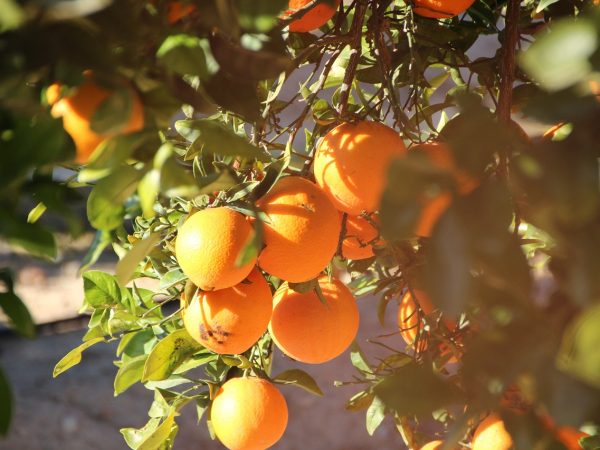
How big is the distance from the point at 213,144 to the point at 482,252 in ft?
0.51

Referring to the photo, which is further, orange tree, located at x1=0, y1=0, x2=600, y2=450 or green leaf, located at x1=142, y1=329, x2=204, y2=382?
green leaf, located at x1=142, y1=329, x2=204, y2=382

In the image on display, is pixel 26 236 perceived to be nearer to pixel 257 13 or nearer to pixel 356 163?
pixel 257 13

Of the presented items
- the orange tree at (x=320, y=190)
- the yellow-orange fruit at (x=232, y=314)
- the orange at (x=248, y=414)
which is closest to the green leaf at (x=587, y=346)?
the orange tree at (x=320, y=190)

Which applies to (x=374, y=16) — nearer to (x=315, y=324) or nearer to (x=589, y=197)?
(x=315, y=324)

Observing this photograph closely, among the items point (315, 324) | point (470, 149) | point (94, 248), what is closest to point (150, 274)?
point (315, 324)

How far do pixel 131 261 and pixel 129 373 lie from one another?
27 cm

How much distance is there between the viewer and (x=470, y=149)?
0.93ft

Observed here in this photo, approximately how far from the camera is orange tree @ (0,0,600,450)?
27 cm

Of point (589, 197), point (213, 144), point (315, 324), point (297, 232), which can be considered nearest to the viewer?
point (589, 197)

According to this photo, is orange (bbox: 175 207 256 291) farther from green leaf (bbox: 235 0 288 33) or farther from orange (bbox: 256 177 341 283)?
green leaf (bbox: 235 0 288 33)

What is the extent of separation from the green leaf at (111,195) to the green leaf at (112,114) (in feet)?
0.11

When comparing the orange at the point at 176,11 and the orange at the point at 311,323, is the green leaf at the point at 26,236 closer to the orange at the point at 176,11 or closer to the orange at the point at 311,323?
the orange at the point at 176,11

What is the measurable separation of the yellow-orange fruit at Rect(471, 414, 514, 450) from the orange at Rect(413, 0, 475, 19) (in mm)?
287

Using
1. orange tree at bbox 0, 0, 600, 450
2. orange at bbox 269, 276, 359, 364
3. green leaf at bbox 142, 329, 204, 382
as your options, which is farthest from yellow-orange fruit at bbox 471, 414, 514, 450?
green leaf at bbox 142, 329, 204, 382
